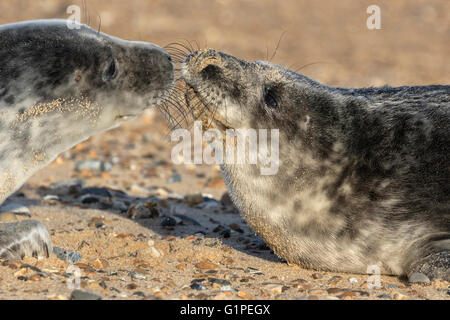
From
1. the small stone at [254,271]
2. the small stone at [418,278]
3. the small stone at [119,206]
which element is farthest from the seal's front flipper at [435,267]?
the small stone at [119,206]

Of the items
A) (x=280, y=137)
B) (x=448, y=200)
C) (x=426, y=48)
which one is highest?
(x=426, y=48)

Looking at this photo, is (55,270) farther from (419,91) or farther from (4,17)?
(4,17)

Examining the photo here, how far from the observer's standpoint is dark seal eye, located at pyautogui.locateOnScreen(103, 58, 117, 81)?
5.33 meters

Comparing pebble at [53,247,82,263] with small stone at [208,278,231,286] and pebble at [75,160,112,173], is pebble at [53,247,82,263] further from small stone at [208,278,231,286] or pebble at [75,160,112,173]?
pebble at [75,160,112,173]

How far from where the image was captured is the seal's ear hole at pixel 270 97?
5082 mm

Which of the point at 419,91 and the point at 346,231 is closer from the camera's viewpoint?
the point at 346,231

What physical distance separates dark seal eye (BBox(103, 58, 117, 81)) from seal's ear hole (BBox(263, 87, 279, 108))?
1.15 m

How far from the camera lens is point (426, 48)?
1755cm

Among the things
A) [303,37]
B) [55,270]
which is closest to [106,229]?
[55,270]

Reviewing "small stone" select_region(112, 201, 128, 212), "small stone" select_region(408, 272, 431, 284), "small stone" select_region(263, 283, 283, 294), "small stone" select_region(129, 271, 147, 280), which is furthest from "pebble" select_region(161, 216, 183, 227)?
"small stone" select_region(408, 272, 431, 284)

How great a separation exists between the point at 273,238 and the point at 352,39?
13.9 metres

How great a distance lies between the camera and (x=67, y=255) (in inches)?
203

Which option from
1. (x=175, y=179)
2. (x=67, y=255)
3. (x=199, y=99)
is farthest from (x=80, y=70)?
(x=175, y=179)

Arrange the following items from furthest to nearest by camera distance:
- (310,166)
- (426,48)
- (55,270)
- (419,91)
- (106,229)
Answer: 1. (426,48)
2. (106,229)
3. (419,91)
4. (310,166)
5. (55,270)
